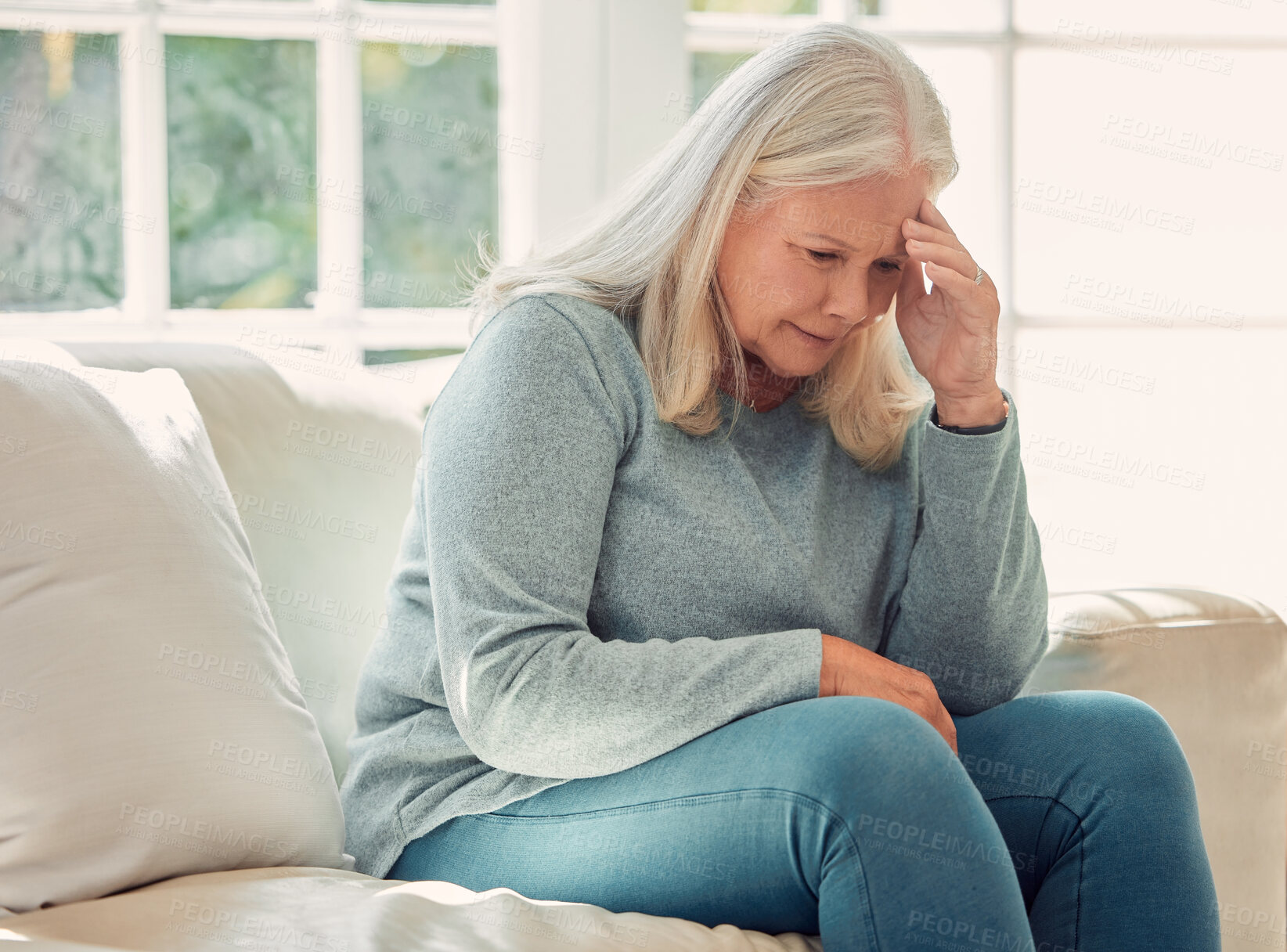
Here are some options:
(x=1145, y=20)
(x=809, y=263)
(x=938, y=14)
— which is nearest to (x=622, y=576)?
(x=809, y=263)

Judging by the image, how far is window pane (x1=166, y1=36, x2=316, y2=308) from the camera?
5.96 feet

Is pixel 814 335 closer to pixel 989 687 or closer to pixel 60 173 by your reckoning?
pixel 989 687

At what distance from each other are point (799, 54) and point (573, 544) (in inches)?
20.4

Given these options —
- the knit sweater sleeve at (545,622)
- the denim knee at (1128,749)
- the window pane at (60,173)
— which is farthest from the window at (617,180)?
the denim knee at (1128,749)

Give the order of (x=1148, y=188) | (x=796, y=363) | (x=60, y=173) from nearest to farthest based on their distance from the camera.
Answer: (x=796, y=363)
(x=60, y=173)
(x=1148, y=188)

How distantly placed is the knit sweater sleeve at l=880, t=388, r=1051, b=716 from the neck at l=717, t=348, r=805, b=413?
156 millimetres

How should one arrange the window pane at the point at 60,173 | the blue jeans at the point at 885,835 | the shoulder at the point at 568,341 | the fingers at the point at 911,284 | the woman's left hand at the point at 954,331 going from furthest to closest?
the window pane at the point at 60,173 < the fingers at the point at 911,284 < the woman's left hand at the point at 954,331 < the shoulder at the point at 568,341 < the blue jeans at the point at 885,835

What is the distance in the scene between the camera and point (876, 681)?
3.24 ft

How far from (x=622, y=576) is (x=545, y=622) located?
0.13 meters

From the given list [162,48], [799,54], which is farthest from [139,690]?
[162,48]

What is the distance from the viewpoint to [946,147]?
1168mm

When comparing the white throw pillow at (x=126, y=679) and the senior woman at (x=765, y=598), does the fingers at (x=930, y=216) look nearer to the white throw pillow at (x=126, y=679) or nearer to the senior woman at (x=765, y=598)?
the senior woman at (x=765, y=598)

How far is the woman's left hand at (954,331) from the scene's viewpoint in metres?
1.14

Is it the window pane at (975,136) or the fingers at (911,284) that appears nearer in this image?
the fingers at (911,284)
